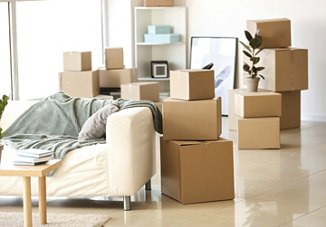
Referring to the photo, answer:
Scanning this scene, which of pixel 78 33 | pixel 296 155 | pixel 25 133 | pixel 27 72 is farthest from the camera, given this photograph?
pixel 78 33

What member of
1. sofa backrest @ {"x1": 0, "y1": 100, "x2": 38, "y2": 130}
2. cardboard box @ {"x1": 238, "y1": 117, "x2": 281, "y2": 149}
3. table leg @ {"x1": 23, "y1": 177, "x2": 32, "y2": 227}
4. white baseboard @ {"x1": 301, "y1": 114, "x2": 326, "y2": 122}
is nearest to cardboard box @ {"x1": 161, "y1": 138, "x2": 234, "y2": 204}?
table leg @ {"x1": 23, "y1": 177, "x2": 32, "y2": 227}

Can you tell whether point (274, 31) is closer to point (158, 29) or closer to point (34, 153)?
point (158, 29)

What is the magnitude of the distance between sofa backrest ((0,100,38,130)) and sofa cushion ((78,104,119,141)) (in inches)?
28.0

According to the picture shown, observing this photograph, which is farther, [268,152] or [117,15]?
[117,15]

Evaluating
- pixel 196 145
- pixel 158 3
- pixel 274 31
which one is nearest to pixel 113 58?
pixel 158 3

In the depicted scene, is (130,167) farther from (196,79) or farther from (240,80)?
(240,80)

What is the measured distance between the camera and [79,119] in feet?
19.9

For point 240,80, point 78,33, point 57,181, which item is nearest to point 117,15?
point 78,33

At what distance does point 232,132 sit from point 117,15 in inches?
99.6

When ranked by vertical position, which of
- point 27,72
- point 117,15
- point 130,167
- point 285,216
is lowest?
point 285,216

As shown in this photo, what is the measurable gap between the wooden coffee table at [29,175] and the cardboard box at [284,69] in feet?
12.9

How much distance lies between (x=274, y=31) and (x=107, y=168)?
12.6 ft

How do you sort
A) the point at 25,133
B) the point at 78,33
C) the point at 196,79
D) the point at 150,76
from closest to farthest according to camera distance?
the point at 196,79 < the point at 25,133 < the point at 78,33 < the point at 150,76

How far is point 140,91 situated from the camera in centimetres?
874
